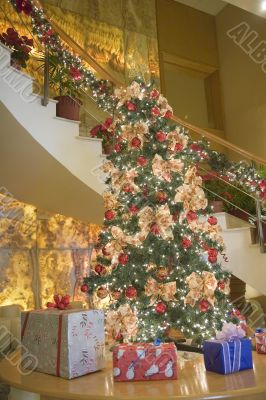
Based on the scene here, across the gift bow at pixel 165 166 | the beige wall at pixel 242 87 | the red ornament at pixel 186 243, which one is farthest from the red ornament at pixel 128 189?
the beige wall at pixel 242 87

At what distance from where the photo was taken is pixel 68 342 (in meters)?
1.45

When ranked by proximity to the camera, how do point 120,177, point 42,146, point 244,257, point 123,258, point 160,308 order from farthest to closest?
point 244,257 → point 42,146 → point 120,177 → point 123,258 → point 160,308

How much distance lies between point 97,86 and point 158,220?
61.7 inches

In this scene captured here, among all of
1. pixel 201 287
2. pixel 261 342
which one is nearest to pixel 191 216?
pixel 201 287

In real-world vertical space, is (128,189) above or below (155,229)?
above

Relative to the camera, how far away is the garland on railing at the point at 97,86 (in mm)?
3396

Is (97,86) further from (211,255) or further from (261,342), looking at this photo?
(261,342)

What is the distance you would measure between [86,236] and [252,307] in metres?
2.53

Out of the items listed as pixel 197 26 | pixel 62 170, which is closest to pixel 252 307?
pixel 62 170

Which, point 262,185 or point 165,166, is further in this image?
point 262,185

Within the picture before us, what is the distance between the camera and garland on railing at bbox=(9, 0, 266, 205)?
3396 millimetres

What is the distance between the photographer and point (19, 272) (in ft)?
16.7

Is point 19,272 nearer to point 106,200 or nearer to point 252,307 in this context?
point 106,200

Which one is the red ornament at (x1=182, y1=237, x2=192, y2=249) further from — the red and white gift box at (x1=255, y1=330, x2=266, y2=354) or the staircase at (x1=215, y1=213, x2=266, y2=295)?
the red and white gift box at (x1=255, y1=330, x2=266, y2=354)
